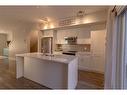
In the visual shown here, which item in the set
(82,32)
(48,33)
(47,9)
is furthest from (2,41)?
(47,9)

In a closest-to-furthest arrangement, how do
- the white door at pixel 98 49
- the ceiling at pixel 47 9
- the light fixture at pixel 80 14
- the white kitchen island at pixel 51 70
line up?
1. the white kitchen island at pixel 51 70
2. the ceiling at pixel 47 9
3. the light fixture at pixel 80 14
4. the white door at pixel 98 49

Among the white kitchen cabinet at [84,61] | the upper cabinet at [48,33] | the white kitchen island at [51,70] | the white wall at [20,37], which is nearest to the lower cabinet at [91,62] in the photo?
the white kitchen cabinet at [84,61]

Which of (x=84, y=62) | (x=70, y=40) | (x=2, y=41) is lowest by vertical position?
(x=84, y=62)

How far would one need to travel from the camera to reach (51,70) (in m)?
3.28

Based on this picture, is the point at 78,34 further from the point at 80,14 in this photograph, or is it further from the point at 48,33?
A: the point at 48,33

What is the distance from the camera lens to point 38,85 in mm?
3482

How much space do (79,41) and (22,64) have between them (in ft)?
→ 9.31

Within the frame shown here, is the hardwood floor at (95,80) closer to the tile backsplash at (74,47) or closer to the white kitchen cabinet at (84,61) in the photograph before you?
the white kitchen cabinet at (84,61)

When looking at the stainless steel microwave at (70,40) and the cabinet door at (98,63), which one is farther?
the stainless steel microwave at (70,40)

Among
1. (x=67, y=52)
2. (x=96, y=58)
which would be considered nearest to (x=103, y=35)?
(x=96, y=58)

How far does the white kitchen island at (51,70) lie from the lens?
9.42 feet

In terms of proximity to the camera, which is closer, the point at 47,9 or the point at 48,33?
the point at 47,9

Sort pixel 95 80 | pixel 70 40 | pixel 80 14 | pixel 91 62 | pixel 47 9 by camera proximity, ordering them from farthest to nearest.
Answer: pixel 70 40, pixel 91 62, pixel 80 14, pixel 47 9, pixel 95 80

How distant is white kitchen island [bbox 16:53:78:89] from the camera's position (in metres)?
2.87
